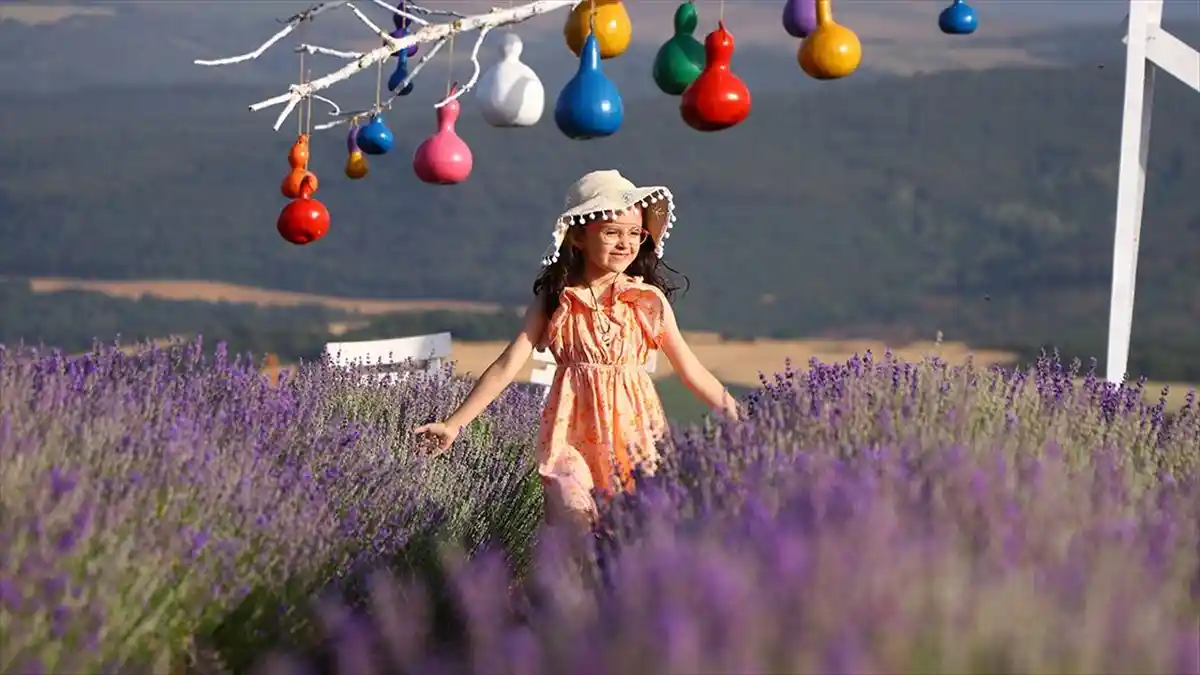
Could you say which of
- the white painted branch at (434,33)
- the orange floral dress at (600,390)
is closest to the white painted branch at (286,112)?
the white painted branch at (434,33)

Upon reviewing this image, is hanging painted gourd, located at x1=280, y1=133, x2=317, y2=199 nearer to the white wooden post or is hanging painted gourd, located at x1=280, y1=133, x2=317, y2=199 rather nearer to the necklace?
the necklace

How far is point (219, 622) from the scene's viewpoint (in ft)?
9.52

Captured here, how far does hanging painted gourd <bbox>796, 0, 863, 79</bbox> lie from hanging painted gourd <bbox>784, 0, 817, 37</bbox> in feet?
2.35

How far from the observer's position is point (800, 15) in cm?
568

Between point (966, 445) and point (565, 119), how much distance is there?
6.64ft

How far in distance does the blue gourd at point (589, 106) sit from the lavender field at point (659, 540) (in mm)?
979

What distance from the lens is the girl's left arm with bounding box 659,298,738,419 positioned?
4.23 m

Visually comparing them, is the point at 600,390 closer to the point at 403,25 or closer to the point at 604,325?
the point at 604,325

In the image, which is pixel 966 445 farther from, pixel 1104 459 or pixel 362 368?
pixel 362 368

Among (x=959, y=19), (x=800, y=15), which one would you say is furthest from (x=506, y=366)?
(x=959, y=19)

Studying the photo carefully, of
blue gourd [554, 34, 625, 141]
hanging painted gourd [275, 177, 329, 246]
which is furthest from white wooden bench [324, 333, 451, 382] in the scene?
blue gourd [554, 34, 625, 141]

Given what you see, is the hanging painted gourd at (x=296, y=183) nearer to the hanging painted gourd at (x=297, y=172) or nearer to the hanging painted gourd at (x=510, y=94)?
the hanging painted gourd at (x=297, y=172)

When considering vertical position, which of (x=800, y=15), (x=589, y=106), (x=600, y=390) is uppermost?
(x=800, y=15)

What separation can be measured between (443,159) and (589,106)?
35.9 inches
